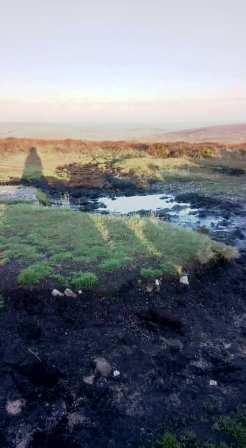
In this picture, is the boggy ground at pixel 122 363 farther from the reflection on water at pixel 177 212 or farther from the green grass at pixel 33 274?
the reflection on water at pixel 177 212

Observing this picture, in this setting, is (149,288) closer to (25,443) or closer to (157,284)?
(157,284)

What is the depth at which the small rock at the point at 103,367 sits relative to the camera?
9.54 meters

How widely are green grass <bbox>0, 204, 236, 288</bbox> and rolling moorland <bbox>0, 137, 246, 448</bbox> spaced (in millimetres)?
59

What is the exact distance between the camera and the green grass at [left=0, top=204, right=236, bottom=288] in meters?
13.8

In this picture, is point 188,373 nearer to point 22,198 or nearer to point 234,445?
point 234,445

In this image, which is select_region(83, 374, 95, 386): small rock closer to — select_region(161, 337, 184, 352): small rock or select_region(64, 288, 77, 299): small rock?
select_region(161, 337, 184, 352): small rock

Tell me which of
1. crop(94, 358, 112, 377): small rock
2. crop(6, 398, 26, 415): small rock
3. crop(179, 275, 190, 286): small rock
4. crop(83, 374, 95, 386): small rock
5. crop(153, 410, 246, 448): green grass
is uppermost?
crop(179, 275, 190, 286): small rock

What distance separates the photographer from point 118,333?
11039mm

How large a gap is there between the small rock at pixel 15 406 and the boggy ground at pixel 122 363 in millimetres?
56

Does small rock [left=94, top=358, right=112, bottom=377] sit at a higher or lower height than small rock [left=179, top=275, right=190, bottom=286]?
lower

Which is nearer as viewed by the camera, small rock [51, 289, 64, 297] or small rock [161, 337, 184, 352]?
small rock [161, 337, 184, 352]

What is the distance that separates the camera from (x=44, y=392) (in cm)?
894

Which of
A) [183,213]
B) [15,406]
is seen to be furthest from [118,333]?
[183,213]

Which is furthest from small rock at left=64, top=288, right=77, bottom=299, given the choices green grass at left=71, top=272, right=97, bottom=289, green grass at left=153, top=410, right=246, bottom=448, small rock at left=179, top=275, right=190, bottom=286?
green grass at left=153, top=410, right=246, bottom=448
